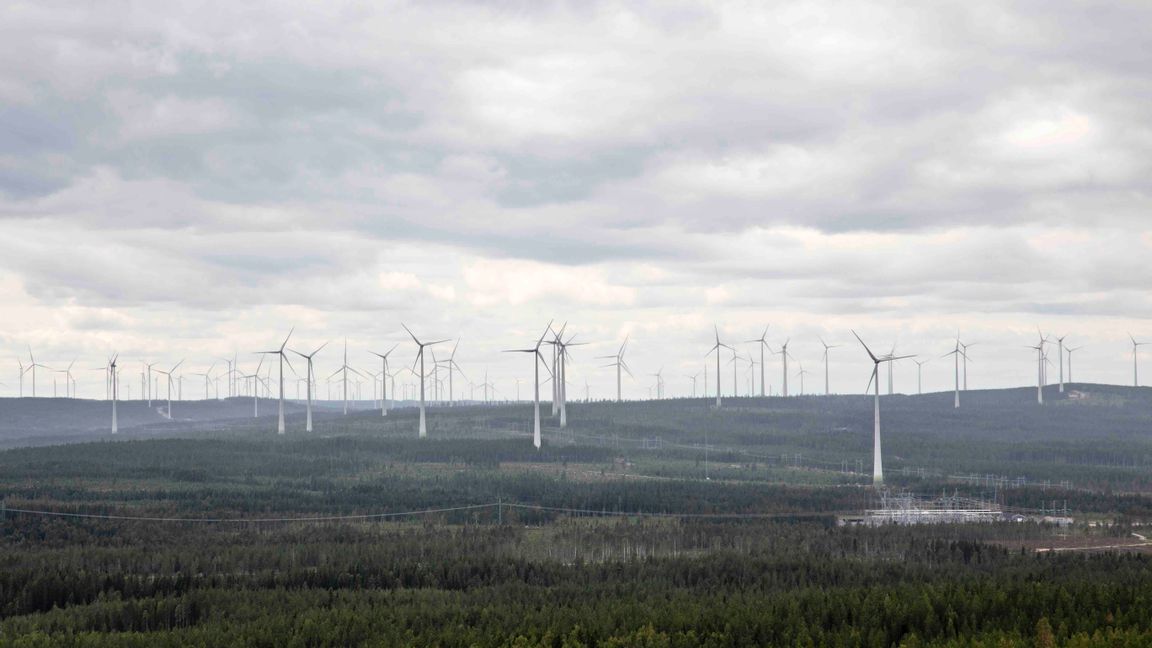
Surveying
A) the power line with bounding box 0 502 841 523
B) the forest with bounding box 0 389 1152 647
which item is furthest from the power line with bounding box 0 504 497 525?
the forest with bounding box 0 389 1152 647

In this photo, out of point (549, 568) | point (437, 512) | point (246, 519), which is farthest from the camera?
point (437, 512)

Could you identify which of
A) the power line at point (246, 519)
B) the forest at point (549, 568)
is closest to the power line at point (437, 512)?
the power line at point (246, 519)

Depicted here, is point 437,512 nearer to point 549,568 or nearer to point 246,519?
point 246,519

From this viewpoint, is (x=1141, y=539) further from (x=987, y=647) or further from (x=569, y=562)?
(x=987, y=647)

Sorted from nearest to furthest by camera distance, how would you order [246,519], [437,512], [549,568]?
[549,568] < [246,519] < [437,512]

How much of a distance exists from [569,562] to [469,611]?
36366 mm

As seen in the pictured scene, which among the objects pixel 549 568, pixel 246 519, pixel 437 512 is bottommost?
pixel 437 512

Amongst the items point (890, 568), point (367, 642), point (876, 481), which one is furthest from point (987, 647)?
point (876, 481)

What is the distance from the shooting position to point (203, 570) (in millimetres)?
106562

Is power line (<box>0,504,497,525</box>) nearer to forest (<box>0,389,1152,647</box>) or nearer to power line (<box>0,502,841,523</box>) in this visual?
power line (<box>0,502,841,523</box>)

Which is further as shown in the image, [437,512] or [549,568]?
[437,512]

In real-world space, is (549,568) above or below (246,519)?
above

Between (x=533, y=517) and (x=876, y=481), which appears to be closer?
(x=533, y=517)

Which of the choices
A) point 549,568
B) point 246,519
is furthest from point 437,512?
point 549,568
